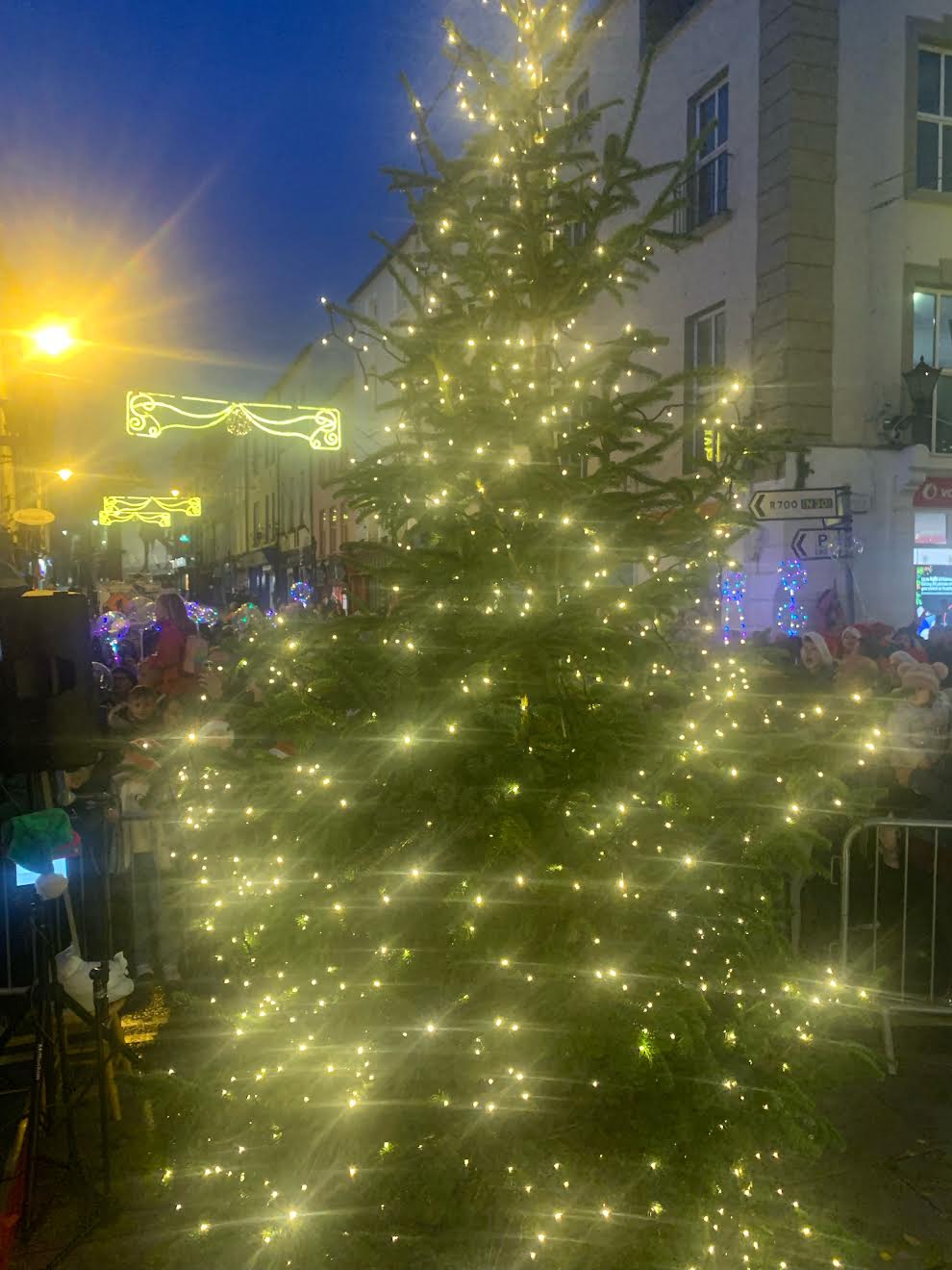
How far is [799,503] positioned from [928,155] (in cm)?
593

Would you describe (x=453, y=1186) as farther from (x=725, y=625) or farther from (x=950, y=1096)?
(x=725, y=625)

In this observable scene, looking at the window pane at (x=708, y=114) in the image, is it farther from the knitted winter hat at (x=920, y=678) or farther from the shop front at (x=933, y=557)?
the knitted winter hat at (x=920, y=678)

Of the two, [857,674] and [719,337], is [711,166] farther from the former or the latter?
→ [857,674]

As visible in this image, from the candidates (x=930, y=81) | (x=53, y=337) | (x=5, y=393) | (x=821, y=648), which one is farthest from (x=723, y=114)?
(x=5, y=393)

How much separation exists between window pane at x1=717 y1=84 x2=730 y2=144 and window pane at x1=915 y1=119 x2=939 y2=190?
8.81ft

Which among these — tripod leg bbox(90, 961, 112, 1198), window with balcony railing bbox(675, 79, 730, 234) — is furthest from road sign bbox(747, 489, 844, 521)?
tripod leg bbox(90, 961, 112, 1198)

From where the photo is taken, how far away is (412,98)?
3.79 m

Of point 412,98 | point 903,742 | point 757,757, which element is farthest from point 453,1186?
point 412,98

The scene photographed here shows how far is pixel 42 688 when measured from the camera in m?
3.85

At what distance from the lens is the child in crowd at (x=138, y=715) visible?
6746 mm

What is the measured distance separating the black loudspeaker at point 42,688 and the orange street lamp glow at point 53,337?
671 cm

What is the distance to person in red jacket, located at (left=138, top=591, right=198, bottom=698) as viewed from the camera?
8.16m

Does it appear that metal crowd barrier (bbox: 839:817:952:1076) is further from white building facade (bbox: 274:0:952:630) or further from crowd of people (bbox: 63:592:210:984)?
white building facade (bbox: 274:0:952:630)

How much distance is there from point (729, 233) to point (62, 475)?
14.4 metres
